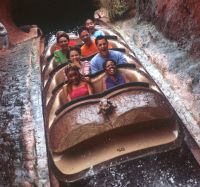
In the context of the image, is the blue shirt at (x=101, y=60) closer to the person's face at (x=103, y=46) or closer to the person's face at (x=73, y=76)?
the person's face at (x=103, y=46)

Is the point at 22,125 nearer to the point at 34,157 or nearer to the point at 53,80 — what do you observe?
the point at 53,80

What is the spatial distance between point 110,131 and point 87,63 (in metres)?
2.23

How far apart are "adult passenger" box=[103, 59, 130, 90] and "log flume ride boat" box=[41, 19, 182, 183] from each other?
0.49 m

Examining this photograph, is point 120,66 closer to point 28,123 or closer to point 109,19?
point 28,123

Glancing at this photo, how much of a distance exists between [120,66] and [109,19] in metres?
5.70

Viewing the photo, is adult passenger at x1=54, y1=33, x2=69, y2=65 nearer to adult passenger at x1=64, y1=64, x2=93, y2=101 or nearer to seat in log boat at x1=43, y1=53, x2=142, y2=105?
seat in log boat at x1=43, y1=53, x2=142, y2=105

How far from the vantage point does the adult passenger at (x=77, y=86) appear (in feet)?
14.9

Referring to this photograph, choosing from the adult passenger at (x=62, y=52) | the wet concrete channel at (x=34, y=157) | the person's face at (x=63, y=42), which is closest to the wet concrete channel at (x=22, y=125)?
the wet concrete channel at (x=34, y=157)

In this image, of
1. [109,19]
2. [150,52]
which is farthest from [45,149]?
[109,19]

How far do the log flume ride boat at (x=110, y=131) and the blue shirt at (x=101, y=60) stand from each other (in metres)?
1.44

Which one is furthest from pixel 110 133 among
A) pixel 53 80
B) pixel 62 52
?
pixel 62 52

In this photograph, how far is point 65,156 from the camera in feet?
12.8

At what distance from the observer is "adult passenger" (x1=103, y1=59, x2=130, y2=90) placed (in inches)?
181

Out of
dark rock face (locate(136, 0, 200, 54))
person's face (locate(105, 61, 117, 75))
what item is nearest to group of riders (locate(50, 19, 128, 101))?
person's face (locate(105, 61, 117, 75))
